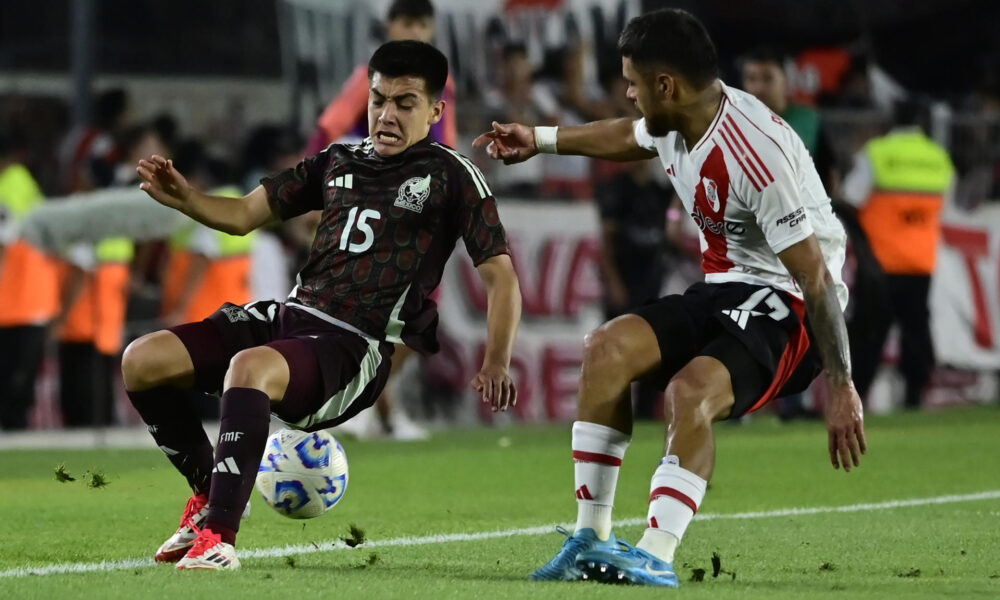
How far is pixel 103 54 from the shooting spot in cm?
1862

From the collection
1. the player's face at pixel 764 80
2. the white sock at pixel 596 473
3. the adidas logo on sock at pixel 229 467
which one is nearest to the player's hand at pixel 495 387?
the white sock at pixel 596 473

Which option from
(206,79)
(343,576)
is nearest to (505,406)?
→ (343,576)

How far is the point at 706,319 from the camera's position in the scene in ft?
18.0

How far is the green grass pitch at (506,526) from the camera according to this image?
5.03 meters

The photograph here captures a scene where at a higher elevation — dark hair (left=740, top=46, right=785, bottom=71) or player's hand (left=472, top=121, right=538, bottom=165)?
dark hair (left=740, top=46, right=785, bottom=71)

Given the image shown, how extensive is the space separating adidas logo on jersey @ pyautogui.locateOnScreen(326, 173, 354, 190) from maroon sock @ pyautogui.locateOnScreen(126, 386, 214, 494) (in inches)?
31.7

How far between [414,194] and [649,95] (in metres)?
0.86

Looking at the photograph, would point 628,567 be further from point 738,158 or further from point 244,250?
point 244,250

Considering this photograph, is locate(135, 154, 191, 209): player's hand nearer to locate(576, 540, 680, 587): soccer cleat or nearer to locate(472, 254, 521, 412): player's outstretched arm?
locate(472, 254, 521, 412): player's outstretched arm

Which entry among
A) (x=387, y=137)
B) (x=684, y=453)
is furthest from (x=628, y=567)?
(x=387, y=137)

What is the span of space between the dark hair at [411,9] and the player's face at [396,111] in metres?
3.29

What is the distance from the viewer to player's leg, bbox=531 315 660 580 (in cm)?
529

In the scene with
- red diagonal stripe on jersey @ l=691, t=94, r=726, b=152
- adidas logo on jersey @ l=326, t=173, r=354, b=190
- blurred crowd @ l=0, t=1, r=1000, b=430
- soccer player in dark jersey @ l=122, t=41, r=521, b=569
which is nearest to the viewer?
red diagonal stripe on jersey @ l=691, t=94, r=726, b=152

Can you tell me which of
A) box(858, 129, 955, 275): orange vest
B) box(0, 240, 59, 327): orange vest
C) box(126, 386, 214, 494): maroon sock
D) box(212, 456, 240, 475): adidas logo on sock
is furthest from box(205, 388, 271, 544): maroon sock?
box(858, 129, 955, 275): orange vest
